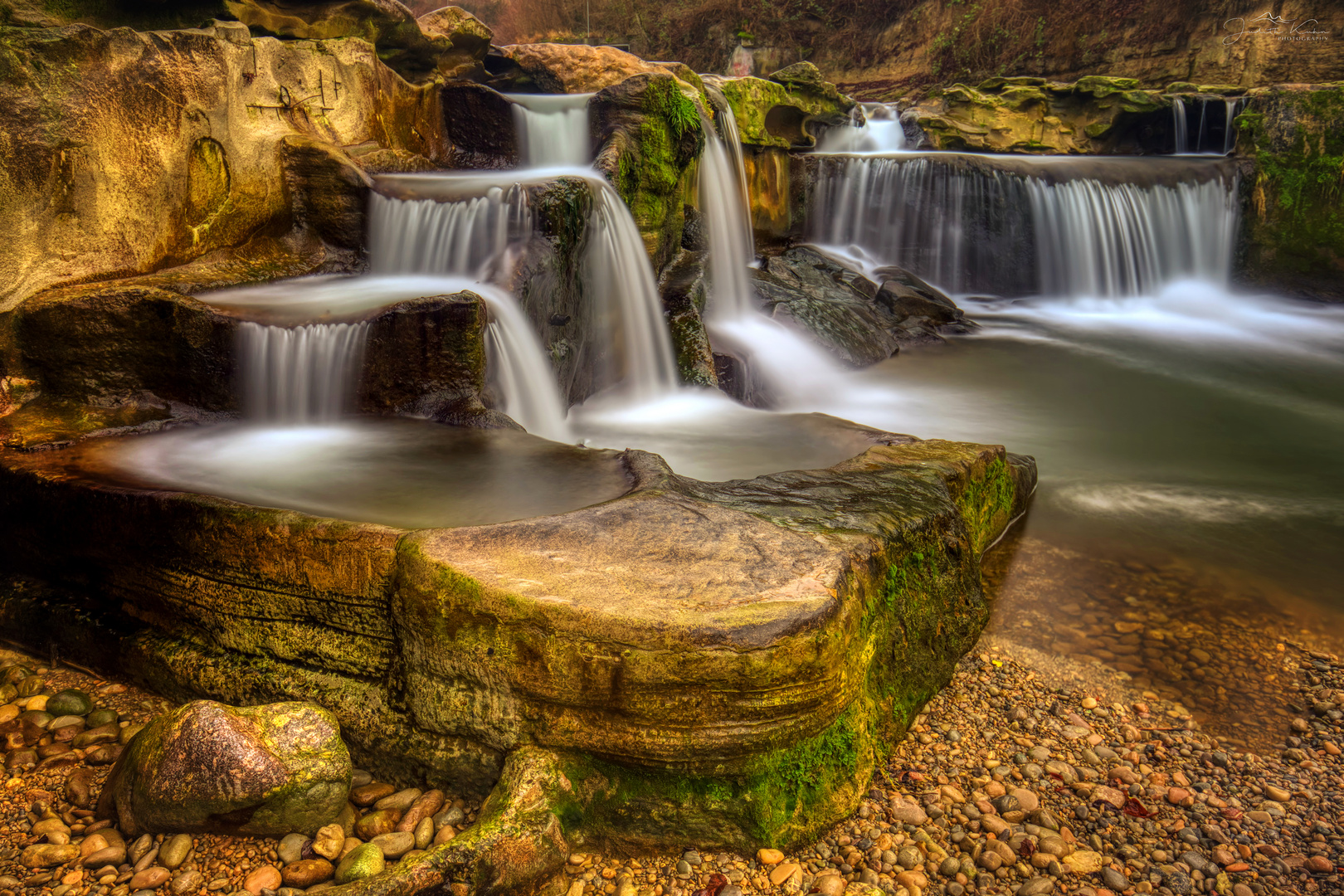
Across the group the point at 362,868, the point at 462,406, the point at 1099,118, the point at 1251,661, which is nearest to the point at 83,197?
the point at 462,406

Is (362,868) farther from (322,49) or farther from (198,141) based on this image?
(322,49)

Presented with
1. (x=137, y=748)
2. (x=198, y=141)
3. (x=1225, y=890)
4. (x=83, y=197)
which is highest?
(x=198, y=141)

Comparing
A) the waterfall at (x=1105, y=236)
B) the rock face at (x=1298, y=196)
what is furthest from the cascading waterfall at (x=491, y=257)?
the rock face at (x=1298, y=196)

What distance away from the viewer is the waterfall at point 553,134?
7.96 metres

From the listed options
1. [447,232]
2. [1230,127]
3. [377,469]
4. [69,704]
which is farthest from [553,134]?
[1230,127]

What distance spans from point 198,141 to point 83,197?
959 millimetres

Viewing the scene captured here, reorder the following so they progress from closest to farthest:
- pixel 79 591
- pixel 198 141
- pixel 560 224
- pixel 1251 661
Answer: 1. pixel 79 591
2. pixel 1251 661
3. pixel 198 141
4. pixel 560 224

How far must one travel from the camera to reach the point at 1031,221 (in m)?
11.1

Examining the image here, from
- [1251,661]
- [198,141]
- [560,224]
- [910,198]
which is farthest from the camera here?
[910,198]

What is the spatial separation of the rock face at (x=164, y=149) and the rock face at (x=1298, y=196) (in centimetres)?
1144

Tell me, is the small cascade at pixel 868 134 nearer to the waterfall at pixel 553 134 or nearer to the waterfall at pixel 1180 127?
the waterfall at pixel 1180 127

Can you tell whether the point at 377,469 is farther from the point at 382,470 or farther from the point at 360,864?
the point at 360,864

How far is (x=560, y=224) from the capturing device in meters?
5.70

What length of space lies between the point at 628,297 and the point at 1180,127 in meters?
10.7
